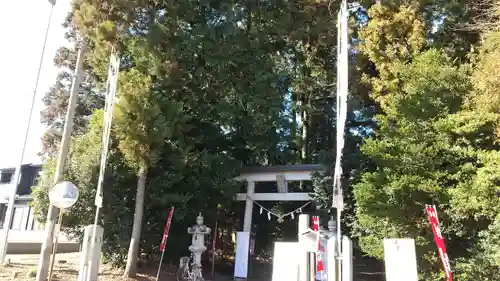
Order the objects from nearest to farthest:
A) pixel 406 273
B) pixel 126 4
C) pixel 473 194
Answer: pixel 406 273 < pixel 473 194 < pixel 126 4

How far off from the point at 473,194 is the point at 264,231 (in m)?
8.40

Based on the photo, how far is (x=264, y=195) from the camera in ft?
43.1

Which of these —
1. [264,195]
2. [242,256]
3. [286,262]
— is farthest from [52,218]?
[264,195]

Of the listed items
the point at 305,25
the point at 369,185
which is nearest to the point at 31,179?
the point at 305,25

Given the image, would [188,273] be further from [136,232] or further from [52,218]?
[52,218]

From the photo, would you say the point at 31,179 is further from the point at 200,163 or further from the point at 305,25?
the point at 305,25

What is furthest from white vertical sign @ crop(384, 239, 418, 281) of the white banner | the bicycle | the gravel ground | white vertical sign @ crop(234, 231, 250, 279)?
white vertical sign @ crop(234, 231, 250, 279)

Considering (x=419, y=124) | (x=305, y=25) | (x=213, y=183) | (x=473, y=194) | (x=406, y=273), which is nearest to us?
(x=406, y=273)

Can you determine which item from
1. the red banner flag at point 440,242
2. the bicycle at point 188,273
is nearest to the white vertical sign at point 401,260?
the red banner flag at point 440,242

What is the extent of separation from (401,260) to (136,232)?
7379 mm

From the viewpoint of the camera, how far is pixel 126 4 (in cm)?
1047

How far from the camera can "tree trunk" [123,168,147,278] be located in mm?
10258

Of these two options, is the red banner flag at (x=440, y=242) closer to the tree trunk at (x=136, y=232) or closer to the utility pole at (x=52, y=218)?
the tree trunk at (x=136, y=232)

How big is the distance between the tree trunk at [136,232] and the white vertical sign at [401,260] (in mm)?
7109
